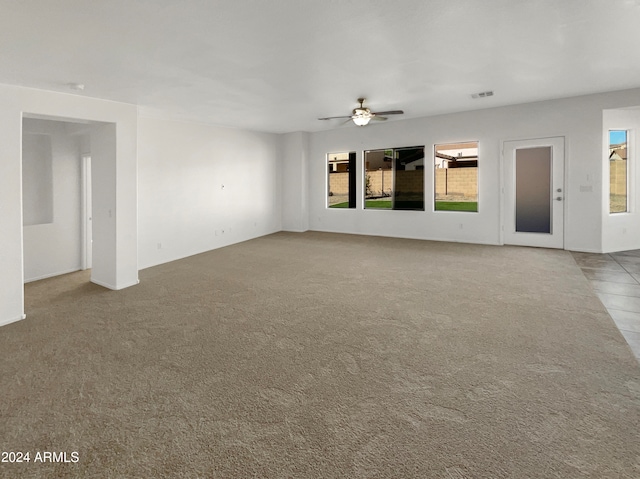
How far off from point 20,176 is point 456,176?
8.54m

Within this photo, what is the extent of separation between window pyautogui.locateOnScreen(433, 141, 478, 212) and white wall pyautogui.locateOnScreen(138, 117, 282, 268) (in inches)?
176

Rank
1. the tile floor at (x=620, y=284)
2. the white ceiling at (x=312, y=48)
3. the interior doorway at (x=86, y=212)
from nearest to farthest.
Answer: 1. the white ceiling at (x=312, y=48)
2. the tile floor at (x=620, y=284)
3. the interior doorway at (x=86, y=212)

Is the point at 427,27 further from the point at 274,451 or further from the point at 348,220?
the point at 348,220

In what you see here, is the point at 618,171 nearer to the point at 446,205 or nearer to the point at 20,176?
the point at 446,205

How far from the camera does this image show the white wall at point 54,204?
5.82 metres

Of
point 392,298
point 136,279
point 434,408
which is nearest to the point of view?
point 434,408

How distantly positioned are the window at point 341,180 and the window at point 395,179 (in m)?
0.42

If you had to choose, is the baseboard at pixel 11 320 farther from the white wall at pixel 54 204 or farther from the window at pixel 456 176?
the window at pixel 456 176

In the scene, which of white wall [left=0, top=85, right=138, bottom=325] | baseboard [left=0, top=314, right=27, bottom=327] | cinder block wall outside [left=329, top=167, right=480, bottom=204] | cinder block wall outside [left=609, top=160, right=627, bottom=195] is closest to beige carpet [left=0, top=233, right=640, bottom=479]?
baseboard [left=0, top=314, right=27, bottom=327]

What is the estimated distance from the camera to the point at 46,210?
20.1 ft

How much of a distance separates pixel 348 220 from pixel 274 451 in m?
8.32

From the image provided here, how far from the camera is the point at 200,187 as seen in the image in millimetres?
7730

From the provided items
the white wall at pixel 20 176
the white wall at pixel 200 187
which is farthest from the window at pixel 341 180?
the white wall at pixel 20 176

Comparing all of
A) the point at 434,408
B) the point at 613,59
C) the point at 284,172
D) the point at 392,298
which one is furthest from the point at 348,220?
the point at 434,408
